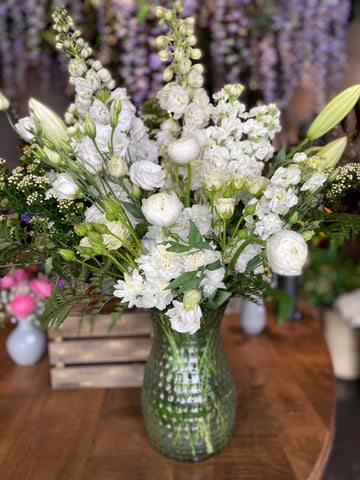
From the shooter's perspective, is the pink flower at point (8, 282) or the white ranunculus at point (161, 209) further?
the pink flower at point (8, 282)

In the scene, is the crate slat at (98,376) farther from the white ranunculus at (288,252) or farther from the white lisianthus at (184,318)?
the white ranunculus at (288,252)

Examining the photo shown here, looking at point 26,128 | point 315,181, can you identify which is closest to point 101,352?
point 26,128

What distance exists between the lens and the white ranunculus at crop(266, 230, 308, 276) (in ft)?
1.63

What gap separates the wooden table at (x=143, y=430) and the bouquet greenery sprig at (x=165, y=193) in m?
0.34

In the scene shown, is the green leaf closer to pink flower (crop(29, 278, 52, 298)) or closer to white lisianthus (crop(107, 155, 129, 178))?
white lisianthus (crop(107, 155, 129, 178))

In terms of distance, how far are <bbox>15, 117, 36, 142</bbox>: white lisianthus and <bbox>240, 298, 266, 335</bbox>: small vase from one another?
78 cm

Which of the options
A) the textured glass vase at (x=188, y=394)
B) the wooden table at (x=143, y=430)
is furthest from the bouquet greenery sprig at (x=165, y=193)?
the wooden table at (x=143, y=430)

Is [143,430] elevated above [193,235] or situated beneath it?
situated beneath

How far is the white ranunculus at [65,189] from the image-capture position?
0.57 meters

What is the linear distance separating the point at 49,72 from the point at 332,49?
5.77ft

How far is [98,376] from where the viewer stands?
993mm

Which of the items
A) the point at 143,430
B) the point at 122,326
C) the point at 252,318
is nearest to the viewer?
the point at 143,430

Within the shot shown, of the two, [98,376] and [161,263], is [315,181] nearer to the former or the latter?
[161,263]

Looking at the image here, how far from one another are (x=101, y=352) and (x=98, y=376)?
0.06 m
